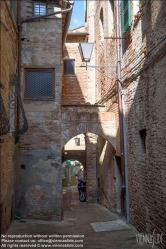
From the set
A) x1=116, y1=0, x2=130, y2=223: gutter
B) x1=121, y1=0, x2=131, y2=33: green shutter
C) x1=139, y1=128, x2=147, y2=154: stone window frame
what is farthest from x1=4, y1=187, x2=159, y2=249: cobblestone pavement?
x1=121, y1=0, x2=131, y2=33: green shutter

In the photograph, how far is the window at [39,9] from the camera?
8789 mm

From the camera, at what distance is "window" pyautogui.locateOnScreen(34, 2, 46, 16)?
879 cm

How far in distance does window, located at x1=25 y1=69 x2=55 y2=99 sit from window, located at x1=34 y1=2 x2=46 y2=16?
6.51 feet

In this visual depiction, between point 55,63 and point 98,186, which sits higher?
point 55,63

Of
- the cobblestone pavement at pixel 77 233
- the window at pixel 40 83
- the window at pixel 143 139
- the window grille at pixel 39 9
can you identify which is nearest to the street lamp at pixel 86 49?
the window at pixel 40 83

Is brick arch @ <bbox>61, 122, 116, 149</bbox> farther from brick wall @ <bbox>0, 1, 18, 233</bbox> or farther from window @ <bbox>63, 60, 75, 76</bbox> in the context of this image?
window @ <bbox>63, 60, 75, 76</bbox>

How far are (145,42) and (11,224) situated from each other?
5833 mm

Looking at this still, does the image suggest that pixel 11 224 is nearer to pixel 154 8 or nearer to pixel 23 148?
pixel 23 148

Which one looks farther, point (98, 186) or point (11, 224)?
point (98, 186)

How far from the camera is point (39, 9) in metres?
8.81

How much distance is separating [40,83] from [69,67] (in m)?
6.83

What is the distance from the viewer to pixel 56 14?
8648mm

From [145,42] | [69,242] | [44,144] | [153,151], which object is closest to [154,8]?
[145,42]

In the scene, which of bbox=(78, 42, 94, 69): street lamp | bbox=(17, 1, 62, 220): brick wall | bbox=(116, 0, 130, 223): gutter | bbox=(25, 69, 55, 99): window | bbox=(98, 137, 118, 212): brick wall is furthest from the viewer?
bbox=(98, 137, 118, 212): brick wall
